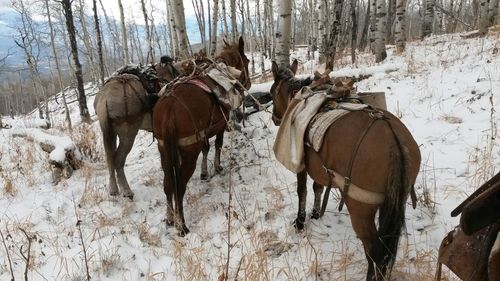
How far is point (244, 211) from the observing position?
3.89 m

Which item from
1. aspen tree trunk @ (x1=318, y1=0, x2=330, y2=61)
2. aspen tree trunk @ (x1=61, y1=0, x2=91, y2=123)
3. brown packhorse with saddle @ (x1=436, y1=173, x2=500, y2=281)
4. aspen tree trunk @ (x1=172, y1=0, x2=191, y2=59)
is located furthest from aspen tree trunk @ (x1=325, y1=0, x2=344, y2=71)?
aspen tree trunk @ (x1=61, y1=0, x2=91, y2=123)

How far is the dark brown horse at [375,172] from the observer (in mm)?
2230

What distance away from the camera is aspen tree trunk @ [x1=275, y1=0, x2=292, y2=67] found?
5503 mm

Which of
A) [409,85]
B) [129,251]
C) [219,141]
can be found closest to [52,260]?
[129,251]

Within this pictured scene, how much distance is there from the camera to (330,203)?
4070 millimetres

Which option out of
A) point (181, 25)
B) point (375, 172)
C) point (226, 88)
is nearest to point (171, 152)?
point (226, 88)

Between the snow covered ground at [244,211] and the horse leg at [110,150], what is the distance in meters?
0.20

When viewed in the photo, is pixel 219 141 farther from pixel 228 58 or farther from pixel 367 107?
pixel 367 107

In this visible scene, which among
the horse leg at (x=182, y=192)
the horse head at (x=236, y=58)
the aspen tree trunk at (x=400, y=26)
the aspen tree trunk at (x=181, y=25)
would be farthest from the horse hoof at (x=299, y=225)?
the aspen tree trunk at (x=400, y=26)

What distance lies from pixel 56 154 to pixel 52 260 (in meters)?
2.27

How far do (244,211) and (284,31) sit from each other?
3175 millimetres

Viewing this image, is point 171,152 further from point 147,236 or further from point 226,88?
point 226,88

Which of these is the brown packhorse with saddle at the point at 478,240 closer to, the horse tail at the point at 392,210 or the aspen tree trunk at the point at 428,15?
the horse tail at the point at 392,210

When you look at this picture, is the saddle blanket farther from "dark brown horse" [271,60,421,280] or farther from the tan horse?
the tan horse
